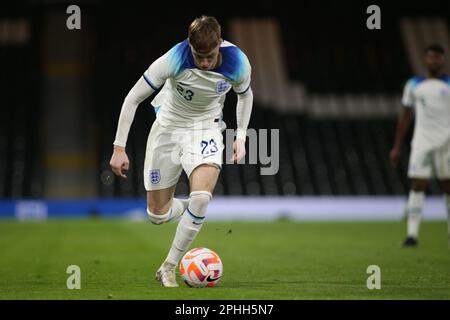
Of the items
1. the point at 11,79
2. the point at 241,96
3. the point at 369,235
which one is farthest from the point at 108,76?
the point at 241,96

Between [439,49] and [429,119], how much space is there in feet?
3.03

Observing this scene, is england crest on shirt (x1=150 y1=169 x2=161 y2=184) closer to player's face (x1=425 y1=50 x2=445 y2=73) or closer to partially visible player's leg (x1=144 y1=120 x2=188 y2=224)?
partially visible player's leg (x1=144 y1=120 x2=188 y2=224)

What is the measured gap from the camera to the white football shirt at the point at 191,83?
20.9 feet

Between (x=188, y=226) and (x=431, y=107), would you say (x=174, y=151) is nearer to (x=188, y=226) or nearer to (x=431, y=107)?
(x=188, y=226)

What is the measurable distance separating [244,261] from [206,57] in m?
3.29

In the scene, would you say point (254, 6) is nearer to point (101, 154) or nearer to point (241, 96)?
point (101, 154)

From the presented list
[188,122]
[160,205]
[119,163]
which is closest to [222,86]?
[188,122]

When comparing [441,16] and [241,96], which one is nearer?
[241,96]

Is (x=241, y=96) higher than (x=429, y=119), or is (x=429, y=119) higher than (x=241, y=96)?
(x=429, y=119)

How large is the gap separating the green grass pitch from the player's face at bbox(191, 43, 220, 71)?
1306 millimetres

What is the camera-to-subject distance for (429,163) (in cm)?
1063

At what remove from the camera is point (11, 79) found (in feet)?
73.1

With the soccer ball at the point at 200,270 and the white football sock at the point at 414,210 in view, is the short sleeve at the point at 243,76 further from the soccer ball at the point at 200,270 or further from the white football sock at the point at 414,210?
the white football sock at the point at 414,210

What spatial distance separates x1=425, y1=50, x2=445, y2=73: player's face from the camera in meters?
10.2
